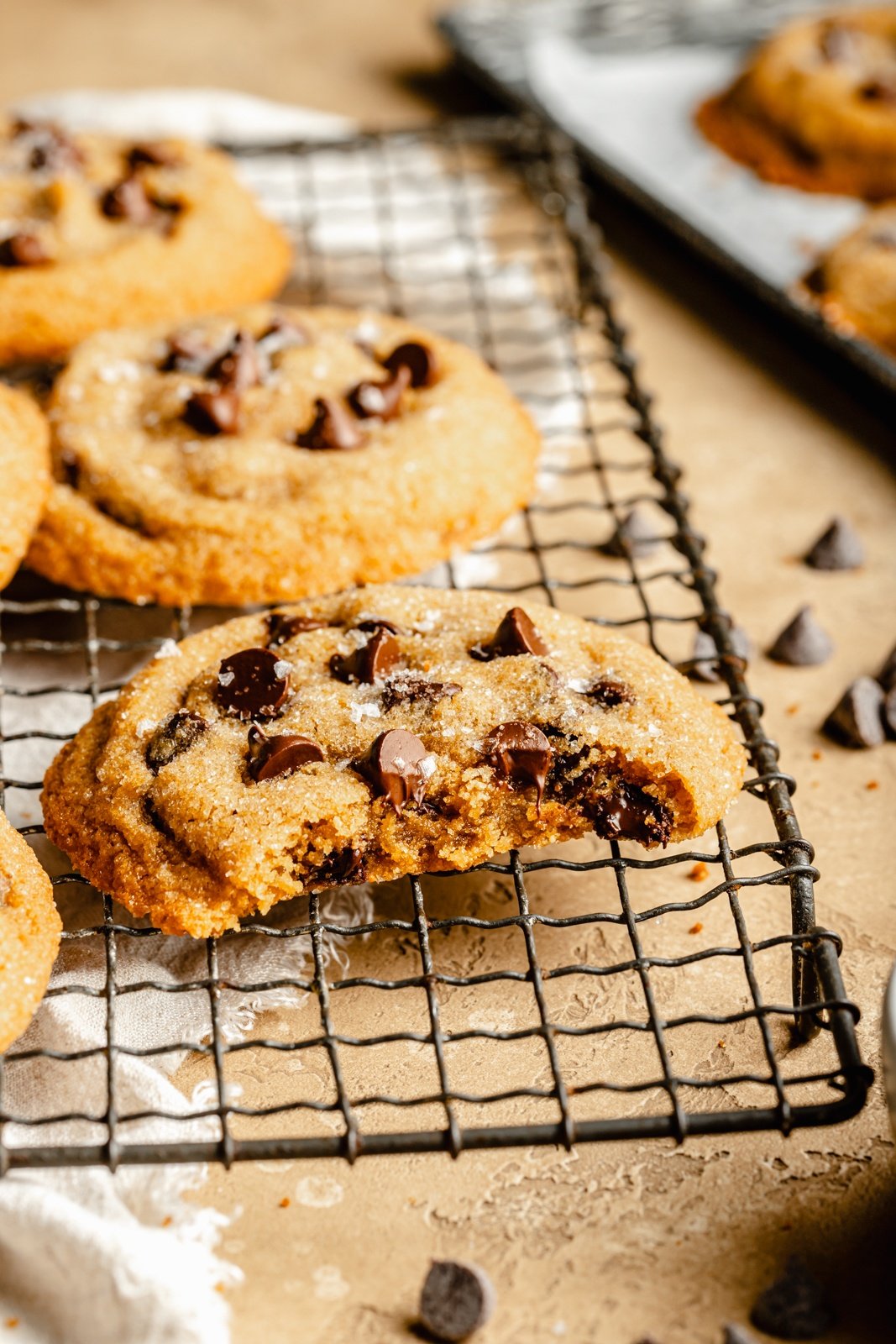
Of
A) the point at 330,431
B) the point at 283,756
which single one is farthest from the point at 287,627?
the point at 330,431

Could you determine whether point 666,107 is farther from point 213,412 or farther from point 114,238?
point 213,412

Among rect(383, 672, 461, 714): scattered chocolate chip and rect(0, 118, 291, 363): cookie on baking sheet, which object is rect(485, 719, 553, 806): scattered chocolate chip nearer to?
rect(383, 672, 461, 714): scattered chocolate chip

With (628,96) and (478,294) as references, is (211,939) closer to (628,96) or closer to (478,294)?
(478,294)

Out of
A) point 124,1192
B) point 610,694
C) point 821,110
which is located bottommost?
point 124,1192

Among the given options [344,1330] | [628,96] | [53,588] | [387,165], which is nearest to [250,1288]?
[344,1330]

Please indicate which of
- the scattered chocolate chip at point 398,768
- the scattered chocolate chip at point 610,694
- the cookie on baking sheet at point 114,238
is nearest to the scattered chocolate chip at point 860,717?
the scattered chocolate chip at point 610,694

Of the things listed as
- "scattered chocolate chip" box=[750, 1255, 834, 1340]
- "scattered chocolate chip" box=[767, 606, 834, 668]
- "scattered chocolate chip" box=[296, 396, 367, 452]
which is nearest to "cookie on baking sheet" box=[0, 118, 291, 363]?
"scattered chocolate chip" box=[296, 396, 367, 452]

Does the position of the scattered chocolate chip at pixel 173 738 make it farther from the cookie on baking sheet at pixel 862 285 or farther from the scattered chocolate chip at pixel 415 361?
the cookie on baking sheet at pixel 862 285
